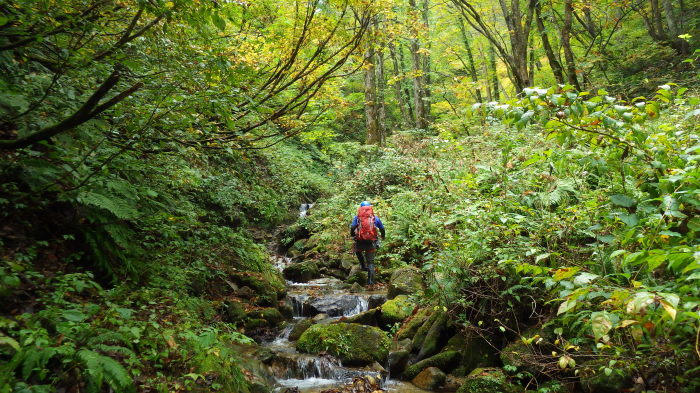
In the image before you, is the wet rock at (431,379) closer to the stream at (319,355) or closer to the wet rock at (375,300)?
the stream at (319,355)

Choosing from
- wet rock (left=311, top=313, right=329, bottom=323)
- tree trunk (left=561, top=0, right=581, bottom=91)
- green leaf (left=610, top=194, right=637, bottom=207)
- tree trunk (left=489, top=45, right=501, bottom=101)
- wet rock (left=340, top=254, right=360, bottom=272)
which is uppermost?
tree trunk (left=489, top=45, right=501, bottom=101)

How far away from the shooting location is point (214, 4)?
353 centimetres

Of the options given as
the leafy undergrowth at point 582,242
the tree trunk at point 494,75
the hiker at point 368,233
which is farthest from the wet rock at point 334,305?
the tree trunk at point 494,75

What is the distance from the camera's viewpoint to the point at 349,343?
6.46 m

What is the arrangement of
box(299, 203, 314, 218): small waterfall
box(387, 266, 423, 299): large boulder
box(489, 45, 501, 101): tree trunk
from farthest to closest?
box(489, 45, 501, 101): tree trunk
box(299, 203, 314, 218): small waterfall
box(387, 266, 423, 299): large boulder

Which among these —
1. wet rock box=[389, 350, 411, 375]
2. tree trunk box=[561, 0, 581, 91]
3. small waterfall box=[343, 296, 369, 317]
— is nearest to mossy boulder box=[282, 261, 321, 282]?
small waterfall box=[343, 296, 369, 317]

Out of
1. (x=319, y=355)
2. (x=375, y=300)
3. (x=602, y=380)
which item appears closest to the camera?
(x=602, y=380)

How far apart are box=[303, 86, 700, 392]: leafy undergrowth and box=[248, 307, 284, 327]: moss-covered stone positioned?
3.36 metres

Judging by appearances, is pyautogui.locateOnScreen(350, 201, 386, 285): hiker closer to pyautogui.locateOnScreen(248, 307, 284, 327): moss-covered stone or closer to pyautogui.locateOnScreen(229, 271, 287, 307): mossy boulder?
pyautogui.locateOnScreen(229, 271, 287, 307): mossy boulder

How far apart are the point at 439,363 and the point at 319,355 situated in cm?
202

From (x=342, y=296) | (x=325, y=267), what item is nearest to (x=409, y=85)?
(x=325, y=267)

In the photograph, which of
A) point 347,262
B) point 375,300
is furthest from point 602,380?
point 347,262

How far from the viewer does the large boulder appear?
26.3 feet

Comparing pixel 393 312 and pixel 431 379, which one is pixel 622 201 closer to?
pixel 431 379
